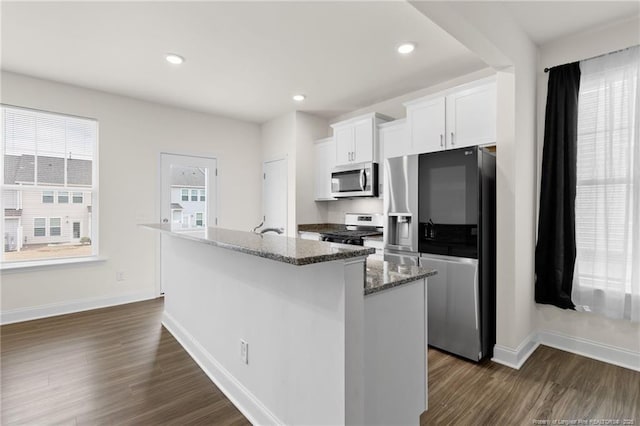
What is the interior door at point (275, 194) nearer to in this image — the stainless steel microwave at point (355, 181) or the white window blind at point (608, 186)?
the stainless steel microwave at point (355, 181)

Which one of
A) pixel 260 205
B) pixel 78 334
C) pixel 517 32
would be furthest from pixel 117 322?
pixel 517 32

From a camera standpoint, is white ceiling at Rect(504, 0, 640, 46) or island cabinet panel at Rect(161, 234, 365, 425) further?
white ceiling at Rect(504, 0, 640, 46)

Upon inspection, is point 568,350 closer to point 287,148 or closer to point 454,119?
point 454,119

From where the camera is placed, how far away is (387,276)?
1.58m

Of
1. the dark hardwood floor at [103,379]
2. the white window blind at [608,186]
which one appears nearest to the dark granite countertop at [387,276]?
the dark hardwood floor at [103,379]

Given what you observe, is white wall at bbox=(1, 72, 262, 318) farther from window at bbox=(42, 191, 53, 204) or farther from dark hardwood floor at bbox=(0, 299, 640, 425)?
dark hardwood floor at bbox=(0, 299, 640, 425)

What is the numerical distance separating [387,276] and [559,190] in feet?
6.78

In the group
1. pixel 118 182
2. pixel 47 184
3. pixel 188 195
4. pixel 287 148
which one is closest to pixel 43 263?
pixel 47 184

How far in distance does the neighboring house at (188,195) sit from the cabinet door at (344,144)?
2154 mm

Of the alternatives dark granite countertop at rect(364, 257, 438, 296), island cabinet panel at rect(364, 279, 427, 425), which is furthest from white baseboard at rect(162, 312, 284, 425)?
dark granite countertop at rect(364, 257, 438, 296)

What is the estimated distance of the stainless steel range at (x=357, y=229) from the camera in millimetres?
3719

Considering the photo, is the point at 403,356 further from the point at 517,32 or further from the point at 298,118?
the point at 298,118

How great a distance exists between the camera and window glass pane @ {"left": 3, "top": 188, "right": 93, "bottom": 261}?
3473 millimetres

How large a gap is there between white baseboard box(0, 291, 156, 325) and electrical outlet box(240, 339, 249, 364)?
9.88 feet
